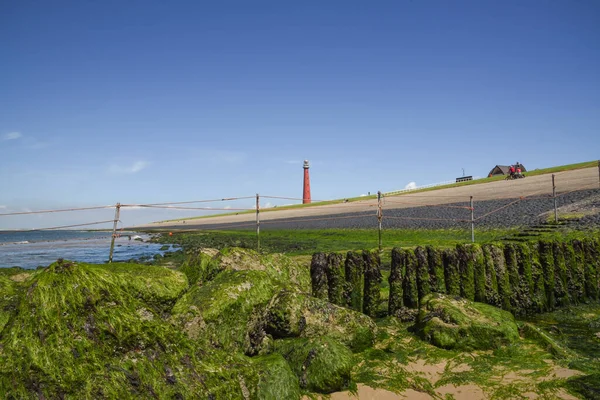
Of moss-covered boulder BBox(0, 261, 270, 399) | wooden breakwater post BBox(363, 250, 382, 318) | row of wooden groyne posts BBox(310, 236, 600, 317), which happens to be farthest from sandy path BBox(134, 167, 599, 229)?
moss-covered boulder BBox(0, 261, 270, 399)

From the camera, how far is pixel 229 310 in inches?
200

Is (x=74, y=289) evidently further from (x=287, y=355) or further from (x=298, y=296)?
(x=298, y=296)

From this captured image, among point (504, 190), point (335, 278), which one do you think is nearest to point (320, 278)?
point (335, 278)

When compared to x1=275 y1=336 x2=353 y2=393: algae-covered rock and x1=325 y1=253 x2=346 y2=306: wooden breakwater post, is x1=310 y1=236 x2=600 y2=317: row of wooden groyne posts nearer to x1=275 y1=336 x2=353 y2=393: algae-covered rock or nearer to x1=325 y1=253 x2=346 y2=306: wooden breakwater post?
x1=325 y1=253 x2=346 y2=306: wooden breakwater post

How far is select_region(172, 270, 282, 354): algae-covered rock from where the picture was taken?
4789mm

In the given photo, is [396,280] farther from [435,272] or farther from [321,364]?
[321,364]

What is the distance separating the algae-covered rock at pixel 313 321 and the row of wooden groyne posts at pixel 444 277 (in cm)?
147

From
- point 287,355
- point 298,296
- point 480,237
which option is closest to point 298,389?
point 287,355

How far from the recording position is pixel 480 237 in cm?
1770

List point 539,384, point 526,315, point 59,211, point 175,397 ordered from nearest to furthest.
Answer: point 175,397 < point 539,384 < point 526,315 < point 59,211

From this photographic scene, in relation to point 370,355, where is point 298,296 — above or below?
above

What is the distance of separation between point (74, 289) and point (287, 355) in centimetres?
279

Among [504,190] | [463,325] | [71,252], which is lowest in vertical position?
[71,252]

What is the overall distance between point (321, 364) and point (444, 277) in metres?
4.11
